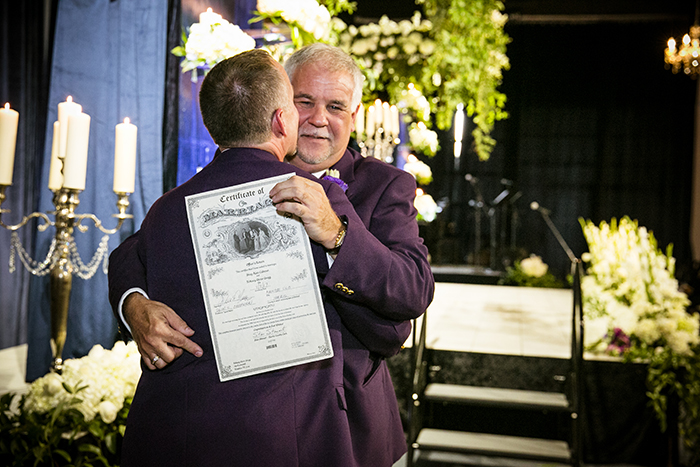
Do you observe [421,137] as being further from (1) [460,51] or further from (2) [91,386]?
(2) [91,386]

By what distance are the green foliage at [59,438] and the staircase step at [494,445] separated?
1.65m

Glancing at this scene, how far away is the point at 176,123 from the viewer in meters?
2.37

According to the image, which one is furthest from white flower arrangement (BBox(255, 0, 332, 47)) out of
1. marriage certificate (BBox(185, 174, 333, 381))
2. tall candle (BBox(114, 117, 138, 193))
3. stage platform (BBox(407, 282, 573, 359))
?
stage platform (BBox(407, 282, 573, 359))

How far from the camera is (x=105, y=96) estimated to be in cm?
243

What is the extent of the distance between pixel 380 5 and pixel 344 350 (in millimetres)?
8378

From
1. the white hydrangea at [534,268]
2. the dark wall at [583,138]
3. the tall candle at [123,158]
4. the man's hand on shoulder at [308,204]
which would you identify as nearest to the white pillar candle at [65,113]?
the tall candle at [123,158]

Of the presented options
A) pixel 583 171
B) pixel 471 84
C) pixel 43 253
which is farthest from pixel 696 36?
pixel 43 253

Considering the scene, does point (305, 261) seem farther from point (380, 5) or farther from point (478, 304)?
point (380, 5)

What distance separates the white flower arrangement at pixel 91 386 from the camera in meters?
1.89

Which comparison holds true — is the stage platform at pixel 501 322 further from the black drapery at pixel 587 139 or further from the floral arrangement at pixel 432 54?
the black drapery at pixel 587 139

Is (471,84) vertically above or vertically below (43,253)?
above

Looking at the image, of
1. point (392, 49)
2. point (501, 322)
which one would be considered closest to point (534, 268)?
point (501, 322)

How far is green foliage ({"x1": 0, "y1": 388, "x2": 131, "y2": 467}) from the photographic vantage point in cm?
178

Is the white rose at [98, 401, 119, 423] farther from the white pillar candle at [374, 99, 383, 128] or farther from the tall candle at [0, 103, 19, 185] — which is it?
the white pillar candle at [374, 99, 383, 128]
